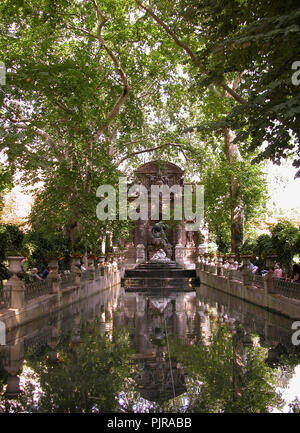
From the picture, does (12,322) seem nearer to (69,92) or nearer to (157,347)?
(157,347)

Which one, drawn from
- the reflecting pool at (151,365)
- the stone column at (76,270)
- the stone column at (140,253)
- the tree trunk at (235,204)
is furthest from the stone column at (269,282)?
the stone column at (140,253)

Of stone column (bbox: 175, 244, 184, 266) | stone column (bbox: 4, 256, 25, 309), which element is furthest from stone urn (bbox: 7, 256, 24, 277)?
stone column (bbox: 175, 244, 184, 266)

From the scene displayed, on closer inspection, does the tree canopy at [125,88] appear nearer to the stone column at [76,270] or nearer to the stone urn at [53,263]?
the stone column at [76,270]

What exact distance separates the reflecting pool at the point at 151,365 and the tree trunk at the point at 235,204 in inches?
654

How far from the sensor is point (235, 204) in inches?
1166

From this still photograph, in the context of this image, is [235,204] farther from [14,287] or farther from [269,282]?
[14,287]

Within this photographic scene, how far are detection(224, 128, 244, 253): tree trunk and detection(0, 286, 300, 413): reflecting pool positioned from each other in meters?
Result: 16.6

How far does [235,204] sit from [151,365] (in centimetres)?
2340

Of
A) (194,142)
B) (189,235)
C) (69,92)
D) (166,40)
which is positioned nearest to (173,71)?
(166,40)

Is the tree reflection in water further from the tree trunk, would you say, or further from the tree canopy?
the tree trunk

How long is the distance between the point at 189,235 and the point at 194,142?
881 cm

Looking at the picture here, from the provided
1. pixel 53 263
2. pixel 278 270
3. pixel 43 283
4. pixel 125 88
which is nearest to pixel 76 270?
pixel 53 263

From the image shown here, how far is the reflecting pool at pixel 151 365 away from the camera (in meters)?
5.34

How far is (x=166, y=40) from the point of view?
21516 millimetres
